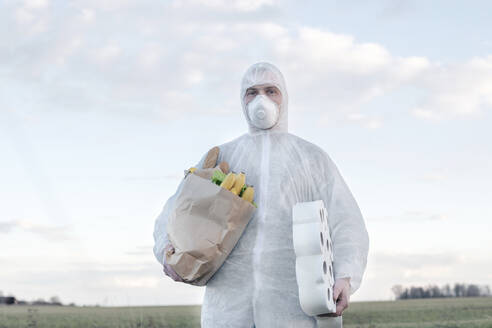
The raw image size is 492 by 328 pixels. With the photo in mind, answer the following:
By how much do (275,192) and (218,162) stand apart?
1.71ft

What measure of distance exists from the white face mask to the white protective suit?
98 mm

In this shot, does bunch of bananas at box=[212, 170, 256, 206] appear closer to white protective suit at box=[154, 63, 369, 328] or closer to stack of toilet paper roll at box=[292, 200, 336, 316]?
white protective suit at box=[154, 63, 369, 328]

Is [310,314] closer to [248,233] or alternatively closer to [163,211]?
[248,233]

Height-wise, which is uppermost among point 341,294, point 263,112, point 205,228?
point 263,112

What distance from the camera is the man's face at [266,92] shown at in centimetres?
421

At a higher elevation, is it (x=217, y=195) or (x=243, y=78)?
(x=243, y=78)

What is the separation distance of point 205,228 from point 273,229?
461mm

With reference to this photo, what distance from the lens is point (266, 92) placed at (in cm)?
424

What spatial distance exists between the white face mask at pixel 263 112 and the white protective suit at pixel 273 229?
98 millimetres

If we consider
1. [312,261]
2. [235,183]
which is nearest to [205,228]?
[235,183]

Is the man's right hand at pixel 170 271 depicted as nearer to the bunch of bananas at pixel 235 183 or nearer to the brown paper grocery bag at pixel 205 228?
the brown paper grocery bag at pixel 205 228

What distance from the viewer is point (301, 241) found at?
351 cm

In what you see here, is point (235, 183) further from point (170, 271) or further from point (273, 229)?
point (170, 271)

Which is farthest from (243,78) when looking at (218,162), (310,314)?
(310,314)
